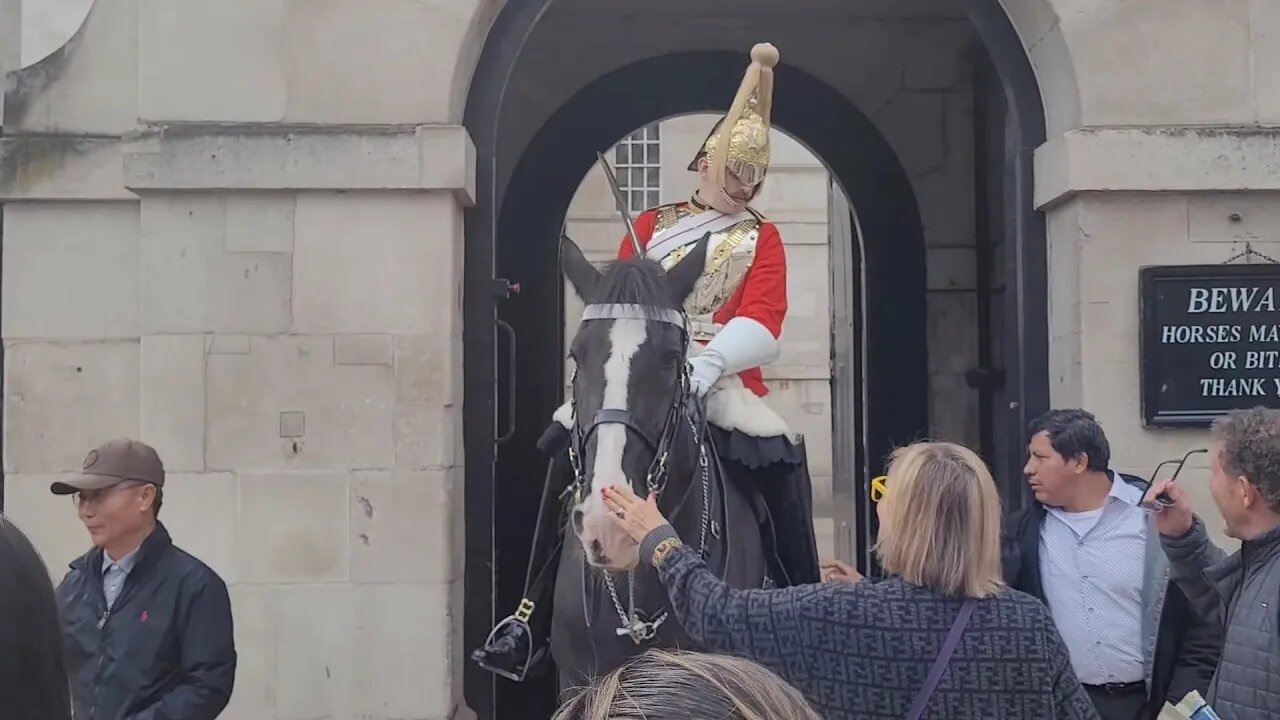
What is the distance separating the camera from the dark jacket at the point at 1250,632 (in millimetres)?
2639

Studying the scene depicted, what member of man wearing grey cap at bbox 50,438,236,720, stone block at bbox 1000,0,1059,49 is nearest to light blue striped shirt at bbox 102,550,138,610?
man wearing grey cap at bbox 50,438,236,720

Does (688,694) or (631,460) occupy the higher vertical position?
(631,460)

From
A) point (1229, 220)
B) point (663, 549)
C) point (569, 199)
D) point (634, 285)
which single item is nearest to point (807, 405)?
point (569, 199)

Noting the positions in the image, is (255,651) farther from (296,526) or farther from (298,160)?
(298,160)

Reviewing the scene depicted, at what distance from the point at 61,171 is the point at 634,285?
2.75 m

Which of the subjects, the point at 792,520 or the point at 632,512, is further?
the point at 792,520

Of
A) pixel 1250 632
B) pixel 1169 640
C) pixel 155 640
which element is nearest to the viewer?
pixel 1250 632

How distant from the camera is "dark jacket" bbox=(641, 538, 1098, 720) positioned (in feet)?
7.70

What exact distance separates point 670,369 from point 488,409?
1.72 meters

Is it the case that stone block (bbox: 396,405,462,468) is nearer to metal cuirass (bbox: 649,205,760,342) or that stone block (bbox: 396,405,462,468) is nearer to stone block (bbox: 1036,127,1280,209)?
metal cuirass (bbox: 649,205,760,342)

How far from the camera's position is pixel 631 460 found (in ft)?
10.5

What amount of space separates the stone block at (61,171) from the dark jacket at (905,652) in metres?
3.57

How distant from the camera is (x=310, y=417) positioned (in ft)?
15.2

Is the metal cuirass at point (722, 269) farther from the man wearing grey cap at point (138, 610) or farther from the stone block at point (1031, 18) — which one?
the man wearing grey cap at point (138, 610)
